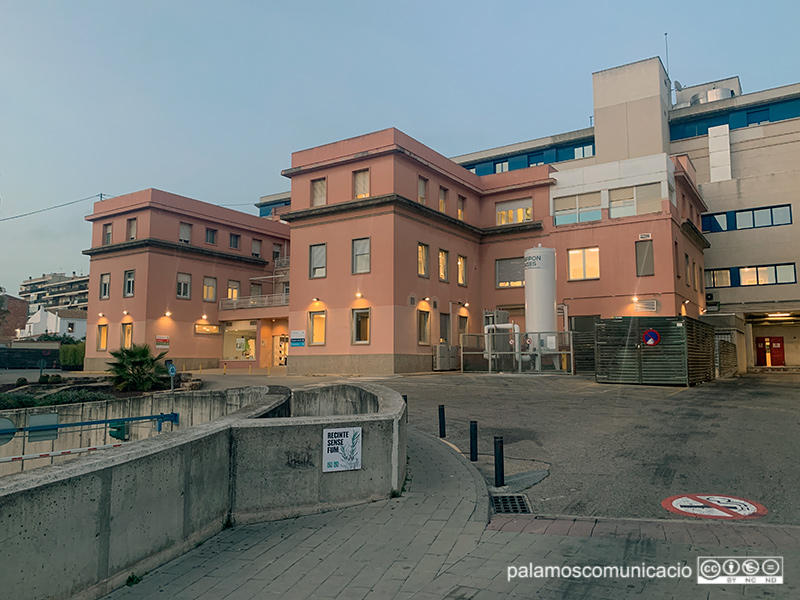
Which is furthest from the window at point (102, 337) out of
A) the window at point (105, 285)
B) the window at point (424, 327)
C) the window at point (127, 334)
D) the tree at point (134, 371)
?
the window at point (424, 327)

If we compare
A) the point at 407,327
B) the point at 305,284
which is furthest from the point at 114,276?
the point at 407,327

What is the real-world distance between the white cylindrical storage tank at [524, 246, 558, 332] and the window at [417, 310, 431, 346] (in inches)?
210

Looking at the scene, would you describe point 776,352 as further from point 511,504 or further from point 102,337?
point 102,337

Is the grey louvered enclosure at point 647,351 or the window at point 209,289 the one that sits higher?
the window at point 209,289

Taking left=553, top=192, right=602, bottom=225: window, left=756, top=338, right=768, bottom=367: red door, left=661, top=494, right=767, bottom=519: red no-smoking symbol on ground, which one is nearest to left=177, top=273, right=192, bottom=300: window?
left=553, top=192, right=602, bottom=225: window

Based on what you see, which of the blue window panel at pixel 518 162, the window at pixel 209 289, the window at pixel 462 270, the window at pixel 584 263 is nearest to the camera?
the window at pixel 584 263

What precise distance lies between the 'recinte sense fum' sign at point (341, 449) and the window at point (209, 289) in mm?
38009

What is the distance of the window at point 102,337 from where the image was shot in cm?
4047

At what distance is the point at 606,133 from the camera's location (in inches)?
1706

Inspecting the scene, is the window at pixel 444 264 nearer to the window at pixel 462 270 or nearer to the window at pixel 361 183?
the window at pixel 462 270

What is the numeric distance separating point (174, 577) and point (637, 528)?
4.42 metres

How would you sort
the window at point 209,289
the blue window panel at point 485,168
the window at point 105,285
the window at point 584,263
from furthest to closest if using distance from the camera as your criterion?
1. the blue window panel at point 485,168
2. the window at point 209,289
3. the window at point 105,285
4. the window at point 584,263

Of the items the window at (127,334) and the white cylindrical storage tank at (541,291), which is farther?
the window at (127,334)

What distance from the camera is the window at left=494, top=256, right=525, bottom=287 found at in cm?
3597
